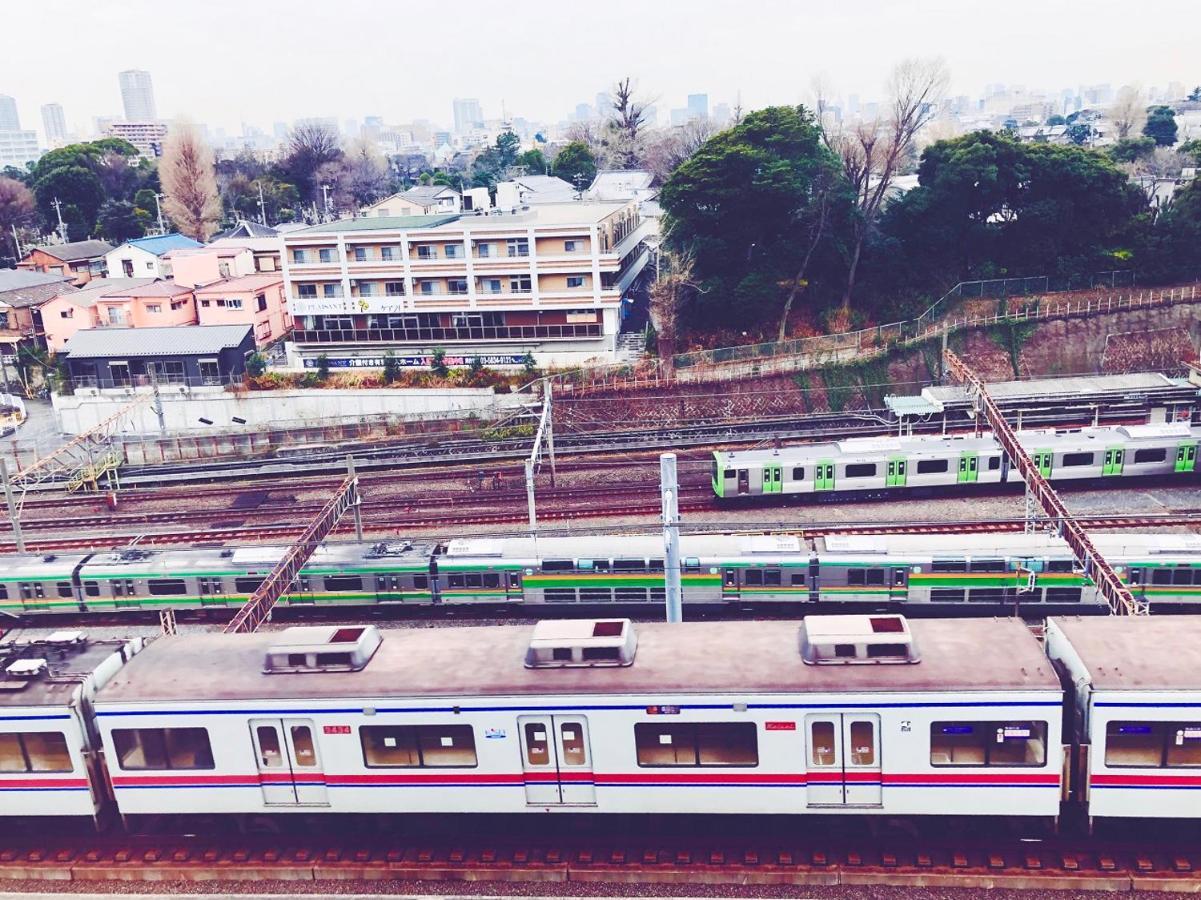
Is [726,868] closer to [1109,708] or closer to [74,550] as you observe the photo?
[1109,708]

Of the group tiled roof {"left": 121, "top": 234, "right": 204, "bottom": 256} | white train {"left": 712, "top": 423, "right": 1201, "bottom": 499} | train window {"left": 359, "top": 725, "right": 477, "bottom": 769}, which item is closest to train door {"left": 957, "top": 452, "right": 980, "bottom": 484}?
white train {"left": 712, "top": 423, "right": 1201, "bottom": 499}

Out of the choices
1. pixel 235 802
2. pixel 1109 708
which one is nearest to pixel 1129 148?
pixel 1109 708

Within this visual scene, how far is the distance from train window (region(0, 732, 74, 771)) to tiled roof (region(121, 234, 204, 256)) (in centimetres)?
4640

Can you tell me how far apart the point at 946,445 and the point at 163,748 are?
21.4 meters

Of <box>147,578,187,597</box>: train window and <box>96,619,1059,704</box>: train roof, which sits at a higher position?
<box>96,619,1059,704</box>: train roof

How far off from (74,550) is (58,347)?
24.1m

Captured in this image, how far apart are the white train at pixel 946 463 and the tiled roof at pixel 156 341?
953 inches

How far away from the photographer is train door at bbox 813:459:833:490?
25953 mm

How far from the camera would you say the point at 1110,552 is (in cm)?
1811

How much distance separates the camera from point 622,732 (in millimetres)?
11031

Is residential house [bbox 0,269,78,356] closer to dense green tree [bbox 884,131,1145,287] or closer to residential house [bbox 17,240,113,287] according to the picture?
residential house [bbox 17,240,113,287]

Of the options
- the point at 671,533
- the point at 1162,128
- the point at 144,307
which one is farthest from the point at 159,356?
the point at 1162,128

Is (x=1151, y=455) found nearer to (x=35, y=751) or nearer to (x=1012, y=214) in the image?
(x=1012, y=214)

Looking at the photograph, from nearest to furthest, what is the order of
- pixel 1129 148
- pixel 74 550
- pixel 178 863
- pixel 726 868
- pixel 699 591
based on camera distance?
Result: 1. pixel 726 868
2. pixel 178 863
3. pixel 699 591
4. pixel 74 550
5. pixel 1129 148
